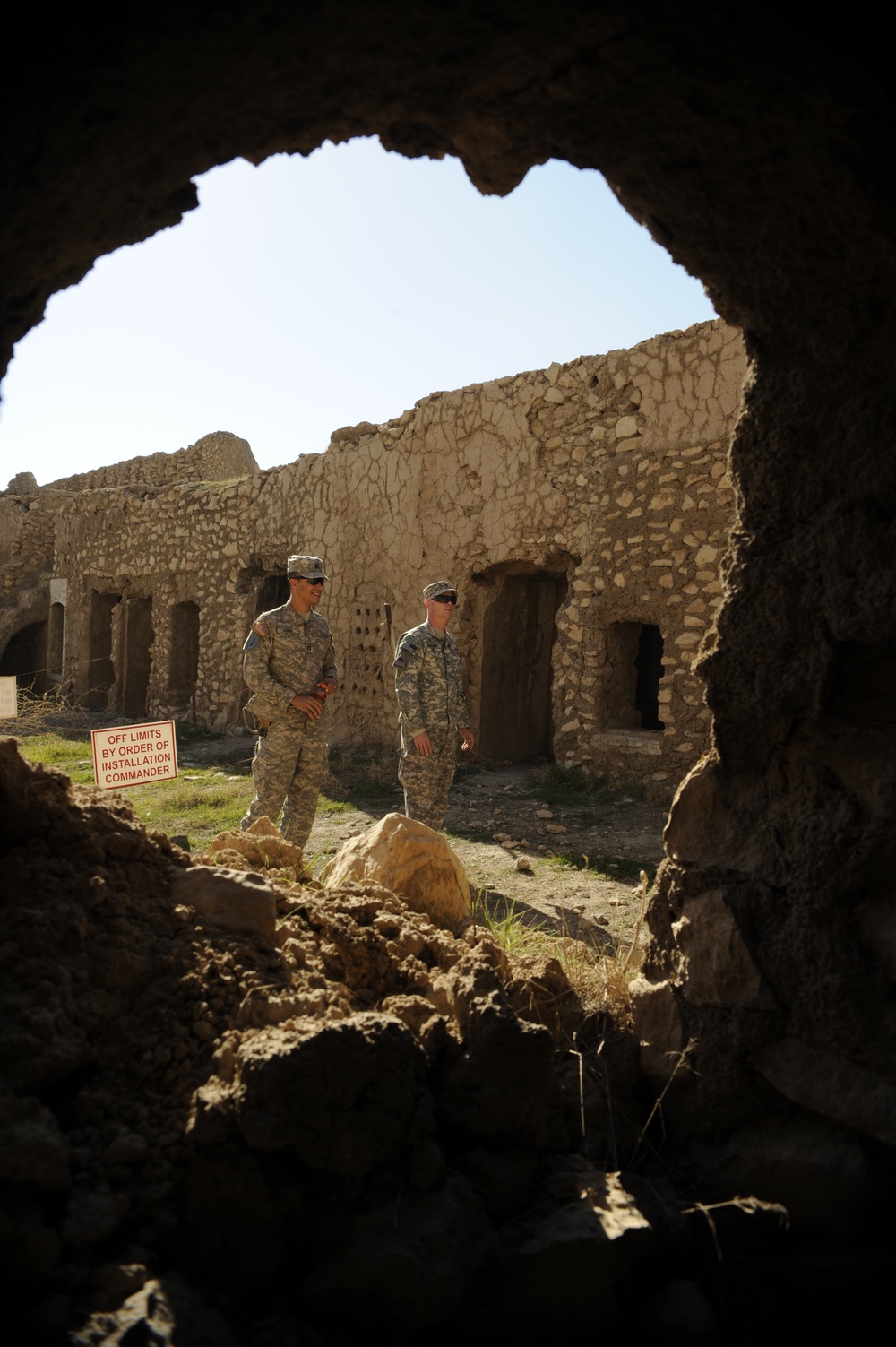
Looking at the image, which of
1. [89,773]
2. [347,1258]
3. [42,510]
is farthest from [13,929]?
[42,510]

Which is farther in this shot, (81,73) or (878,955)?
(878,955)

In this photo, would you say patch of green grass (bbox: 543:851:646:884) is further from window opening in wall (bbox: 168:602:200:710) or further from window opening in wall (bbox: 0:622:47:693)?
window opening in wall (bbox: 0:622:47:693)

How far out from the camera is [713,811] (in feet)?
8.07

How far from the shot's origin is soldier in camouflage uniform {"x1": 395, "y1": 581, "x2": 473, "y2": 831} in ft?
17.4

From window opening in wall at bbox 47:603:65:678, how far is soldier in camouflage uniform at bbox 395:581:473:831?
12243 mm

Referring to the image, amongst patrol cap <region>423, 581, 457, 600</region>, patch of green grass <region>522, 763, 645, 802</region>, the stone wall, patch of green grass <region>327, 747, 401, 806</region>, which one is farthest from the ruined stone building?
the stone wall

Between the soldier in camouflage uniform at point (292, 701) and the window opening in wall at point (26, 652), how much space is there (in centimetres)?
1348

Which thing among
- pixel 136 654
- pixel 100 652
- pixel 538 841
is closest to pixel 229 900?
pixel 538 841

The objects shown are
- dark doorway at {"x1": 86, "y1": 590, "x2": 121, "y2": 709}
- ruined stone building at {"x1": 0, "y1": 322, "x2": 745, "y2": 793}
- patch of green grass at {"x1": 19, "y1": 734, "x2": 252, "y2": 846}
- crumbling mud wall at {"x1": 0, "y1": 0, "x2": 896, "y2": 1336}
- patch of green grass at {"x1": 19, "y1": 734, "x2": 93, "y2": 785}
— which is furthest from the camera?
dark doorway at {"x1": 86, "y1": 590, "x2": 121, "y2": 709}

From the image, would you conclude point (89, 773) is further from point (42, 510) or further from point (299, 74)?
point (42, 510)

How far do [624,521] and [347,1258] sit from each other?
6395mm

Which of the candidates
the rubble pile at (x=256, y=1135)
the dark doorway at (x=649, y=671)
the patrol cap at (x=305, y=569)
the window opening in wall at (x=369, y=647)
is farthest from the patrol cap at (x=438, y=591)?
the dark doorway at (x=649, y=671)

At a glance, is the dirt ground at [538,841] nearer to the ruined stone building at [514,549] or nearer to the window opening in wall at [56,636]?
the ruined stone building at [514,549]

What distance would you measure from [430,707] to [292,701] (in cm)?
85
